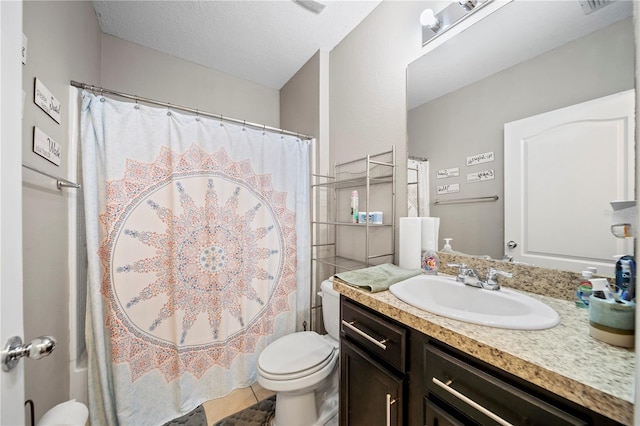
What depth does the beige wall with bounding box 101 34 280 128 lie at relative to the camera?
175 centimetres

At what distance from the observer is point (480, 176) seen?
1032mm

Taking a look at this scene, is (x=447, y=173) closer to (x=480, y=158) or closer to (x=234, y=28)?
(x=480, y=158)

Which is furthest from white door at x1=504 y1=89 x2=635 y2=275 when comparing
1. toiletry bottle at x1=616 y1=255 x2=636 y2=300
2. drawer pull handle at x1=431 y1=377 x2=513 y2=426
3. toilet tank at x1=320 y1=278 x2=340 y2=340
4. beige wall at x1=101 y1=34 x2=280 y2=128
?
beige wall at x1=101 y1=34 x2=280 y2=128

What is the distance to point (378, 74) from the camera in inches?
57.4

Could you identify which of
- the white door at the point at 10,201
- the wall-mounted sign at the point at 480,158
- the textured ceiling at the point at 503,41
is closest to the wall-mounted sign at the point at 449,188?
the wall-mounted sign at the point at 480,158

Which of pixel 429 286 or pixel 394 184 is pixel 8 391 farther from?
pixel 394 184

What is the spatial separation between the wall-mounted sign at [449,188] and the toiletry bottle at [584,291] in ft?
1.72

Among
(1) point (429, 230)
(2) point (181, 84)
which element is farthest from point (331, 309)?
(2) point (181, 84)

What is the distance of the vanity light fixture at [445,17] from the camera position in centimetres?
103

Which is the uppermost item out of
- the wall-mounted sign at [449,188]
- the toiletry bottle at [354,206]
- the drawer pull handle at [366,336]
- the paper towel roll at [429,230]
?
the wall-mounted sign at [449,188]

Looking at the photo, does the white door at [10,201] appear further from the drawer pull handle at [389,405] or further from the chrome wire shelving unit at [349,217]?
the chrome wire shelving unit at [349,217]

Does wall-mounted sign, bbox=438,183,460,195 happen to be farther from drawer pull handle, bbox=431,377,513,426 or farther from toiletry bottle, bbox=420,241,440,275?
drawer pull handle, bbox=431,377,513,426

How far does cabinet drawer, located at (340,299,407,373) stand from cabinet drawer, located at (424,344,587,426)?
95mm

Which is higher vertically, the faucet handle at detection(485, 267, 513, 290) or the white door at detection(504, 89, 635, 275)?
the white door at detection(504, 89, 635, 275)
